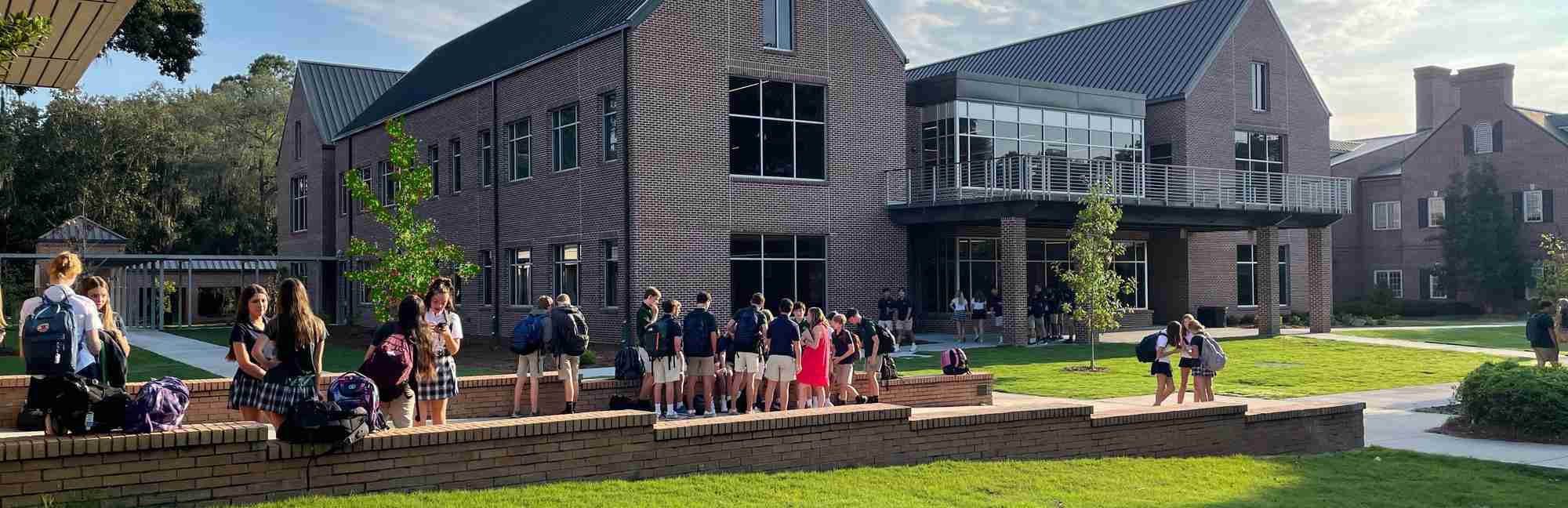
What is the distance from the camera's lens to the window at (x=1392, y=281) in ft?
185

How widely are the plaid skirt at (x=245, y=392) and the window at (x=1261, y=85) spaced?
35420 mm

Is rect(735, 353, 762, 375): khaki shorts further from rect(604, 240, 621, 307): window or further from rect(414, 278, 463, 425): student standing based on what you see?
rect(604, 240, 621, 307): window

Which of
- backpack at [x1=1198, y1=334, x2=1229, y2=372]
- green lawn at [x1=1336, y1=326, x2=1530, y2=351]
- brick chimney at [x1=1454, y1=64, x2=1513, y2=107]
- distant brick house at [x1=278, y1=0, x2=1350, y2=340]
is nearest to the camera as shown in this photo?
backpack at [x1=1198, y1=334, x2=1229, y2=372]

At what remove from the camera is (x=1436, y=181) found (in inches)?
2152

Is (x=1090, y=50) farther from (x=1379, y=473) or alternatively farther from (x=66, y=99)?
(x=66, y=99)

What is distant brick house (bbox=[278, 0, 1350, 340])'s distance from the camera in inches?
1088

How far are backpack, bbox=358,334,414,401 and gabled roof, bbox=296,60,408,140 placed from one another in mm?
38741

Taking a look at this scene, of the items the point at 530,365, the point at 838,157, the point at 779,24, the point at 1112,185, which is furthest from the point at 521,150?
the point at 530,365

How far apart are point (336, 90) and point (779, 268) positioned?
1036 inches

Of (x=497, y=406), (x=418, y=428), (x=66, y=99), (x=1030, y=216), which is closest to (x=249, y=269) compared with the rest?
(x=66, y=99)

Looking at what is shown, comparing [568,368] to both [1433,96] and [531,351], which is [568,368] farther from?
[1433,96]

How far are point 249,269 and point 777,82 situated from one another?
29466 millimetres

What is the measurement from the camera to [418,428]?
8.82 metres

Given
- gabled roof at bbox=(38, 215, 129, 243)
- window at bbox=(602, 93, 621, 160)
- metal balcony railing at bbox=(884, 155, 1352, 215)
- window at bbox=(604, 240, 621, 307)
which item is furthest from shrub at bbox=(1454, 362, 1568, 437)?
gabled roof at bbox=(38, 215, 129, 243)
